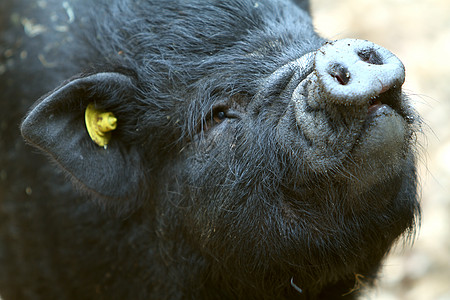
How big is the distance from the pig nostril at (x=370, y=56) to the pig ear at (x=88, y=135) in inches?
60.8

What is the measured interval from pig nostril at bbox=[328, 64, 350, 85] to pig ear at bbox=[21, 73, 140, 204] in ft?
4.79

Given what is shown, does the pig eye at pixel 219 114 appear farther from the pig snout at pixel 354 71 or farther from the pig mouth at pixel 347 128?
the pig snout at pixel 354 71

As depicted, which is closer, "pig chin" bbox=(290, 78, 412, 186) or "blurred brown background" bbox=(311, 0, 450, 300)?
"pig chin" bbox=(290, 78, 412, 186)

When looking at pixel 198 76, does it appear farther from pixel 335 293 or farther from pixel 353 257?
pixel 335 293

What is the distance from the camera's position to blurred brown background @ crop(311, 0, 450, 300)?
6512mm

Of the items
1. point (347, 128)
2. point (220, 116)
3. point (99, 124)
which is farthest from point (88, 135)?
point (347, 128)

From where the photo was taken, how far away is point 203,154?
369cm

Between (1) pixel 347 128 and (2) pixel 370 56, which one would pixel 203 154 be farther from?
(2) pixel 370 56

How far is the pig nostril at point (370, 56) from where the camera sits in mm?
3033

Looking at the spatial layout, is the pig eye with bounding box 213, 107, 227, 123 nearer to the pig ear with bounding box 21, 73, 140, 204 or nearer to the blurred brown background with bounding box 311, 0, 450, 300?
the pig ear with bounding box 21, 73, 140, 204

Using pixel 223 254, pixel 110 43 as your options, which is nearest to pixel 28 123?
pixel 110 43

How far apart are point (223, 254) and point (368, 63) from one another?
4.95 ft

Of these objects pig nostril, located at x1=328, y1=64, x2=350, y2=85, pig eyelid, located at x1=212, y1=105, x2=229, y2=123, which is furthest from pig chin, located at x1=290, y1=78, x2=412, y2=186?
pig eyelid, located at x1=212, y1=105, x2=229, y2=123

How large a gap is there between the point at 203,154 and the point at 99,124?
71 centimetres
